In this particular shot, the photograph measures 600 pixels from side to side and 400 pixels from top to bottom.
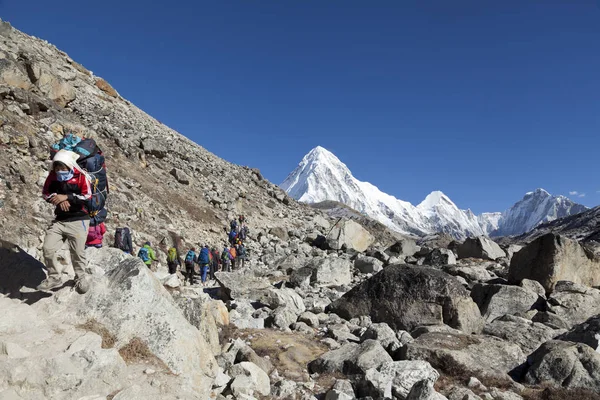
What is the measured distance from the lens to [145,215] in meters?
27.2

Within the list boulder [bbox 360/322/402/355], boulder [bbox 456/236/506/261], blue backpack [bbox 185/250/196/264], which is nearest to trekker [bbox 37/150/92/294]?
boulder [bbox 360/322/402/355]

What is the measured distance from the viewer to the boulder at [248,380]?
294 inches

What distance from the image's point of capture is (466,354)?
34.4 ft

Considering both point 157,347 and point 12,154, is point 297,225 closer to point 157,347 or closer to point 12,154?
point 12,154

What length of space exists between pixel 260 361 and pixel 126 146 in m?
30.7

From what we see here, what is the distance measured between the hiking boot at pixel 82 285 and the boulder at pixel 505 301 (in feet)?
48.7

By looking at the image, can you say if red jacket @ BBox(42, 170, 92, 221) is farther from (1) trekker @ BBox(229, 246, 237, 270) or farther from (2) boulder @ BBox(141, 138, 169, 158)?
(2) boulder @ BBox(141, 138, 169, 158)

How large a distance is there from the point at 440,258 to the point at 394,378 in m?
21.6

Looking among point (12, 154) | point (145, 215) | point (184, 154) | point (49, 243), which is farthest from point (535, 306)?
point (184, 154)

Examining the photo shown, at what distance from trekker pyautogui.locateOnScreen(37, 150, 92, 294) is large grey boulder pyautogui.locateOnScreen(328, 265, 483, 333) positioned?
10.4 metres

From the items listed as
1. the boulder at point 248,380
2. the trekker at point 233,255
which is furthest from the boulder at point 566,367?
the trekker at point 233,255

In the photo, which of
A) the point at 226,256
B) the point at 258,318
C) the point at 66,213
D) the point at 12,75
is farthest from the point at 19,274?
the point at 12,75

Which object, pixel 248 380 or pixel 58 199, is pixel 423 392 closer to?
pixel 248 380

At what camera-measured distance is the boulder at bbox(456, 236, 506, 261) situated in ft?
106
